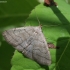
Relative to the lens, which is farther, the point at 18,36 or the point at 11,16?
the point at 18,36

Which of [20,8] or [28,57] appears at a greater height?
[20,8]

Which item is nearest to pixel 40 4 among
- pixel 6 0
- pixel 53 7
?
pixel 53 7

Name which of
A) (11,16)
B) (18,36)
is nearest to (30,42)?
(18,36)

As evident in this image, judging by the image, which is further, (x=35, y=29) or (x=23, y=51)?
(x=35, y=29)

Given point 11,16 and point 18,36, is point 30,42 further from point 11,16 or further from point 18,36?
point 11,16

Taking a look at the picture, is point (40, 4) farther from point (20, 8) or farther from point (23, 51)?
point (23, 51)
